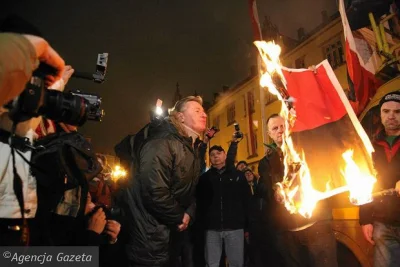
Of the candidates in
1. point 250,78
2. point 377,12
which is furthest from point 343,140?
point 250,78

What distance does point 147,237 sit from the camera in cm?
321

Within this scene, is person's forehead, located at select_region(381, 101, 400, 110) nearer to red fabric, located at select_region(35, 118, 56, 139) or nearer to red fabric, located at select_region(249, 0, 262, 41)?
red fabric, located at select_region(35, 118, 56, 139)

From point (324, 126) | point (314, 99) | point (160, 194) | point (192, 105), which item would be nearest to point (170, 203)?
point (160, 194)

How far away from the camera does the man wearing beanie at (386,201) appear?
3305 millimetres

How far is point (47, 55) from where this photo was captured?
141 centimetres

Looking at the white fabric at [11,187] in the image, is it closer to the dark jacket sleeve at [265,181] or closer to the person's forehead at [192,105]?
the person's forehead at [192,105]

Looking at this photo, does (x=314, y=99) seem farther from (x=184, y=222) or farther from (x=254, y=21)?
(x=254, y=21)

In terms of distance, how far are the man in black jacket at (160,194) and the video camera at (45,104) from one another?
1516 mm

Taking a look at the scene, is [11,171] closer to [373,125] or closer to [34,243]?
[34,243]

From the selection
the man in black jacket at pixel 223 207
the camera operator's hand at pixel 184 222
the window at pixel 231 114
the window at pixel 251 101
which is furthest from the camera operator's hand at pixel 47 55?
the window at pixel 231 114

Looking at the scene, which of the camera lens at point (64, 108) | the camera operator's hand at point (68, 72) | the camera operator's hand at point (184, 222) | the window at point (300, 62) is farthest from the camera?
the window at point (300, 62)

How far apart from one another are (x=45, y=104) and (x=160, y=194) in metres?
1.97

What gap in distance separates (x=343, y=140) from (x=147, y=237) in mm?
3238

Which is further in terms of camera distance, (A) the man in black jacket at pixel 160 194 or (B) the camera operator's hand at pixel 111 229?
(A) the man in black jacket at pixel 160 194
